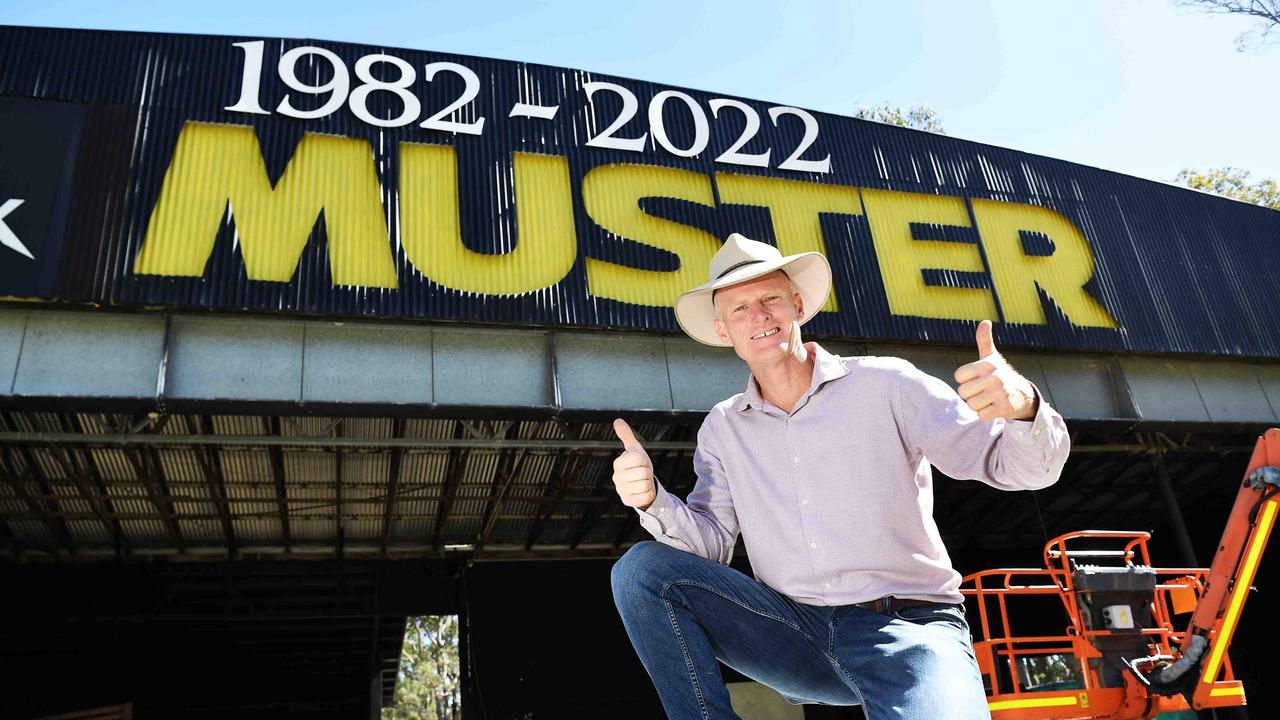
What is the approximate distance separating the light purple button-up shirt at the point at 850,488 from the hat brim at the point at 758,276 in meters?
0.37

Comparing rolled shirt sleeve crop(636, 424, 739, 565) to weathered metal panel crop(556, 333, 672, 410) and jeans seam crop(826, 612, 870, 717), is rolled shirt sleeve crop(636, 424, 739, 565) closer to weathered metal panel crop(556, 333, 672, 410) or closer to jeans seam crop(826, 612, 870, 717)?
jeans seam crop(826, 612, 870, 717)

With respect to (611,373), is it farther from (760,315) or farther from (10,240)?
(760,315)

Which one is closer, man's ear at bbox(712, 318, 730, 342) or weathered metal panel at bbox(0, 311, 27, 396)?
man's ear at bbox(712, 318, 730, 342)

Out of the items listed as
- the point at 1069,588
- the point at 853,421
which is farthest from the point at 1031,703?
the point at 853,421

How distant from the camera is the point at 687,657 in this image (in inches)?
98.7

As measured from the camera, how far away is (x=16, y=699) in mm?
19938

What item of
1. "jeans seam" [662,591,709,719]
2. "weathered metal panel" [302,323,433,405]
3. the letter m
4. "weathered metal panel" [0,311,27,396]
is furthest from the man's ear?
"weathered metal panel" [0,311,27,396]

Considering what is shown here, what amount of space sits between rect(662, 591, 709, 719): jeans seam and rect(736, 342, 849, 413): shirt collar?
2.39 feet

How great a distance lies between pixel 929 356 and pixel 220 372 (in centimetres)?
983

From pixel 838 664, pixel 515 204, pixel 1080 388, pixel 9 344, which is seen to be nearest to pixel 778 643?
pixel 838 664

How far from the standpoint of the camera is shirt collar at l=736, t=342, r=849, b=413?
2.88m

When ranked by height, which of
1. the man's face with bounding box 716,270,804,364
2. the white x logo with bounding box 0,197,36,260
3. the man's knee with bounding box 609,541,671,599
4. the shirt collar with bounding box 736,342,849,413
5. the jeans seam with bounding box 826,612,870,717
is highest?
the white x logo with bounding box 0,197,36,260

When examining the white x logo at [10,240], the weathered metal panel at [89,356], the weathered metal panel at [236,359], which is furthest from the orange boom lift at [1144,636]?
the white x logo at [10,240]

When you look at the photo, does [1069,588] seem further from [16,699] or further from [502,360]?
[16,699]
